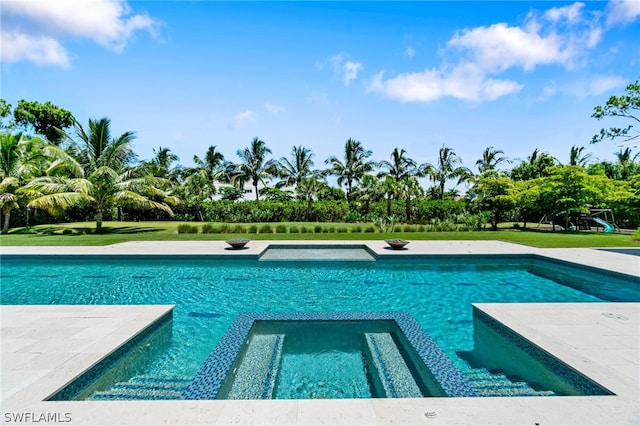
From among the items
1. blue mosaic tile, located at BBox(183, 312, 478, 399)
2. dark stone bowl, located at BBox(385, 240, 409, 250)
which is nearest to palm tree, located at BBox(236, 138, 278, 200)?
dark stone bowl, located at BBox(385, 240, 409, 250)

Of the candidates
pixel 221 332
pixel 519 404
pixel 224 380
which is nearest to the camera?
pixel 519 404

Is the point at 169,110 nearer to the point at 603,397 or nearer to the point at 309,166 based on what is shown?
the point at 603,397

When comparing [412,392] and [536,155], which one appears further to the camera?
[536,155]

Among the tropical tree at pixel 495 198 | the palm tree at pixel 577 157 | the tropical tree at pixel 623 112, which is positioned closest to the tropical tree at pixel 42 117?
the tropical tree at pixel 495 198

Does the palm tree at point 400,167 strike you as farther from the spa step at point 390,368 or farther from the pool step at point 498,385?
the pool step at point 498,385

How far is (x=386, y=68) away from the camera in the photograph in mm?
13625

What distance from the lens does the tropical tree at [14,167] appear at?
15.7m

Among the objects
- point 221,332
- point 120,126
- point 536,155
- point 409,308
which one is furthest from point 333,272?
point 536,155

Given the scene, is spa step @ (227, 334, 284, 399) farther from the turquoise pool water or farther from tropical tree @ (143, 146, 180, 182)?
tropical tree @ (143, 146, 180, 182)

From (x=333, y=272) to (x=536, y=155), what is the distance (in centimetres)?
3381

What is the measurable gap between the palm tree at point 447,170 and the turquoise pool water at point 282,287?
74.7 feet

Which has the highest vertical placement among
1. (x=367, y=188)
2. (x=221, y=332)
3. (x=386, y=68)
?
(x=386, y=68)

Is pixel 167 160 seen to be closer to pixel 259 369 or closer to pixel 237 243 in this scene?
pixel 237 243

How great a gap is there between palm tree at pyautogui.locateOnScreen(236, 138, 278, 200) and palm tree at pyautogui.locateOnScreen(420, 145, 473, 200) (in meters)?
16.0
